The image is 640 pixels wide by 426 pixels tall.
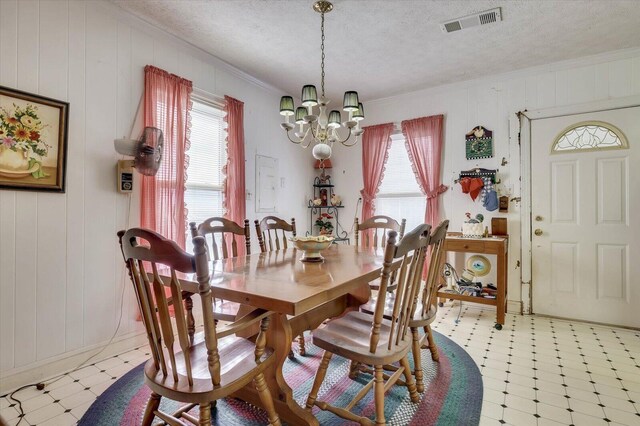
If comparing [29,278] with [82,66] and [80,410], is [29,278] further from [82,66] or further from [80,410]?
[82,66]

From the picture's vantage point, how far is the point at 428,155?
400cm

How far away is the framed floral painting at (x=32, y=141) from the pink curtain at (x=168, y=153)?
1.86ft

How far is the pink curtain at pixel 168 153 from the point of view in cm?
265

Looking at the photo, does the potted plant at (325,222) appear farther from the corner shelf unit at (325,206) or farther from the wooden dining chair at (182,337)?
the wooden dining chair at (182,337)

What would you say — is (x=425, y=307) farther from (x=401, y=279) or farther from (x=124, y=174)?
(x=124, y=174)

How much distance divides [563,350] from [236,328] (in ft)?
9.01

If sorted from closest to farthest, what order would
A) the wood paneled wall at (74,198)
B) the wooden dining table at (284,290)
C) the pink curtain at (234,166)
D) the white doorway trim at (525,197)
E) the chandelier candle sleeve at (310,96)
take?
1. the wooden dining table at (284,290)
2. the wood paneled wall at (74,198)
3. the chandelier candle sleeve at (310,96)
4. the pink curtain at (234,166)
5. the white doorway trim at (525,197)

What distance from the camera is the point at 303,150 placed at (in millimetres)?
4703

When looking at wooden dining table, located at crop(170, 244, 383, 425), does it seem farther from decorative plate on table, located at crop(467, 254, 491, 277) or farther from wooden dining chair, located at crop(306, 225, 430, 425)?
decorative plate on table, located at crop(467, 254, 491, 277)

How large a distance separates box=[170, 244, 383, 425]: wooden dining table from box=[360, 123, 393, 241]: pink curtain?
7.52ft

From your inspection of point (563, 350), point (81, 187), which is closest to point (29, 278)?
point (81, 187)

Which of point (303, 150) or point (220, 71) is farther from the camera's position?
point (303, 150)

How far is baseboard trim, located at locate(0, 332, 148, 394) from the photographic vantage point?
2.00 m

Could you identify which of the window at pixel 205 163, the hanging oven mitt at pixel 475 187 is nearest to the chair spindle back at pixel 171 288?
the window at pixel 205 163
